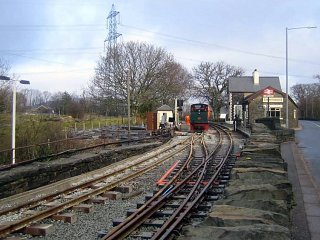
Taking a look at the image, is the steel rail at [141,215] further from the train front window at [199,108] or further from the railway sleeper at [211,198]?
the train front window at [199,108]

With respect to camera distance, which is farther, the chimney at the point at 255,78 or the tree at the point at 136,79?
the chimney at the point at 255,78

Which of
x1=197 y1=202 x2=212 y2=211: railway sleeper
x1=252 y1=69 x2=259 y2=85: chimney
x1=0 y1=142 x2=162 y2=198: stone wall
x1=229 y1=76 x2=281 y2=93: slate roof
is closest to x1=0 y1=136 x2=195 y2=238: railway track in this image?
x1=0 y1=142 x2=162 y2=198: stone wall

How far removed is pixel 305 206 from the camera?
898 cm

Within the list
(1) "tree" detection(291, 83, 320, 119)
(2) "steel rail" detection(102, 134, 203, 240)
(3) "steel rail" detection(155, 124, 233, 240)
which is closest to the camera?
(3) "steel rail" detection(155, 124, 233, 240)

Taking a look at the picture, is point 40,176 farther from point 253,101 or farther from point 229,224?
point 253,101

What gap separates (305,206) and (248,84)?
71453mm

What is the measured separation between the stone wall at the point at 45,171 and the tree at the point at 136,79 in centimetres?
4033

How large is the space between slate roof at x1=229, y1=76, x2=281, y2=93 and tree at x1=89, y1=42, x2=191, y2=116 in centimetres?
1657

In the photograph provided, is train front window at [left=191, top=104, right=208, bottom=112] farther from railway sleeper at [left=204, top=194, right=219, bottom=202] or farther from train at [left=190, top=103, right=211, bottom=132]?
railway sleeper at [left=204, top=194, right=219, bottom=202]

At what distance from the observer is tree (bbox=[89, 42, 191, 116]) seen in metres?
59.9

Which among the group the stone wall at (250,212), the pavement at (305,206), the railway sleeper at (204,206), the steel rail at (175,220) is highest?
the stone wall at (250,212)

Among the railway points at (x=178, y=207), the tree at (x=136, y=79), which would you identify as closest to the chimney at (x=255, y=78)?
the tree at (x=136, y=79)

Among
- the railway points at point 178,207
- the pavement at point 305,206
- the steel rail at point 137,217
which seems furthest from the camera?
the steel rail at point 137,217

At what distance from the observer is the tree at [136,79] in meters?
59.9
